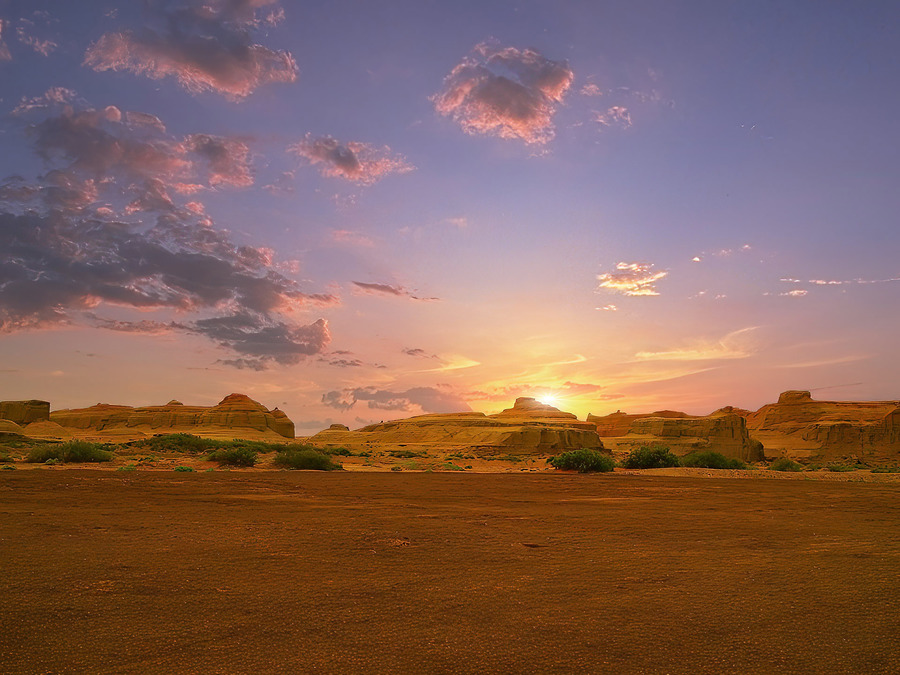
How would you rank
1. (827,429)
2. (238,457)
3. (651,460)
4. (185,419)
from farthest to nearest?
(185,419) → (827,429) → (651,460) → (238,457)

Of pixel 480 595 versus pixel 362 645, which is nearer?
pixel 362 645

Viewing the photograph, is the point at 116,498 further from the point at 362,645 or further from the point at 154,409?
the point at 154,409

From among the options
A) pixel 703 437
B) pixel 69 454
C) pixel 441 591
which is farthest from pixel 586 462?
pixel 703 437

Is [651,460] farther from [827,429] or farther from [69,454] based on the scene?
[827,429]

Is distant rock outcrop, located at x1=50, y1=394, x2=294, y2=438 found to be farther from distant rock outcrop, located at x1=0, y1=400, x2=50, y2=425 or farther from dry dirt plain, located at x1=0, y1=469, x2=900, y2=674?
dry dirt plain, located at x1=0, y1=469, x2=900, y2=674

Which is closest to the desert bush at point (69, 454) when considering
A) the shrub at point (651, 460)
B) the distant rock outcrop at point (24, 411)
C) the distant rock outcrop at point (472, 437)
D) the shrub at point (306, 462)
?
the shrub at point (306, 462)

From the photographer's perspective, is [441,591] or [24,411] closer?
[441,591]

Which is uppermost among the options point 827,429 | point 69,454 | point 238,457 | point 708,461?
point 69,454

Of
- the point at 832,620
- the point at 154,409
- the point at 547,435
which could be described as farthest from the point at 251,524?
the point at 154,409

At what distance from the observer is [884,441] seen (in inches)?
2709

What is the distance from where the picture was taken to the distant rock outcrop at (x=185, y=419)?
95.7 metres

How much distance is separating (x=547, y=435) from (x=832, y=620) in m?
60.3

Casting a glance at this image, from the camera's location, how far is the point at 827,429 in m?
76.4

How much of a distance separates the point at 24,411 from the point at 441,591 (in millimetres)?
111455
